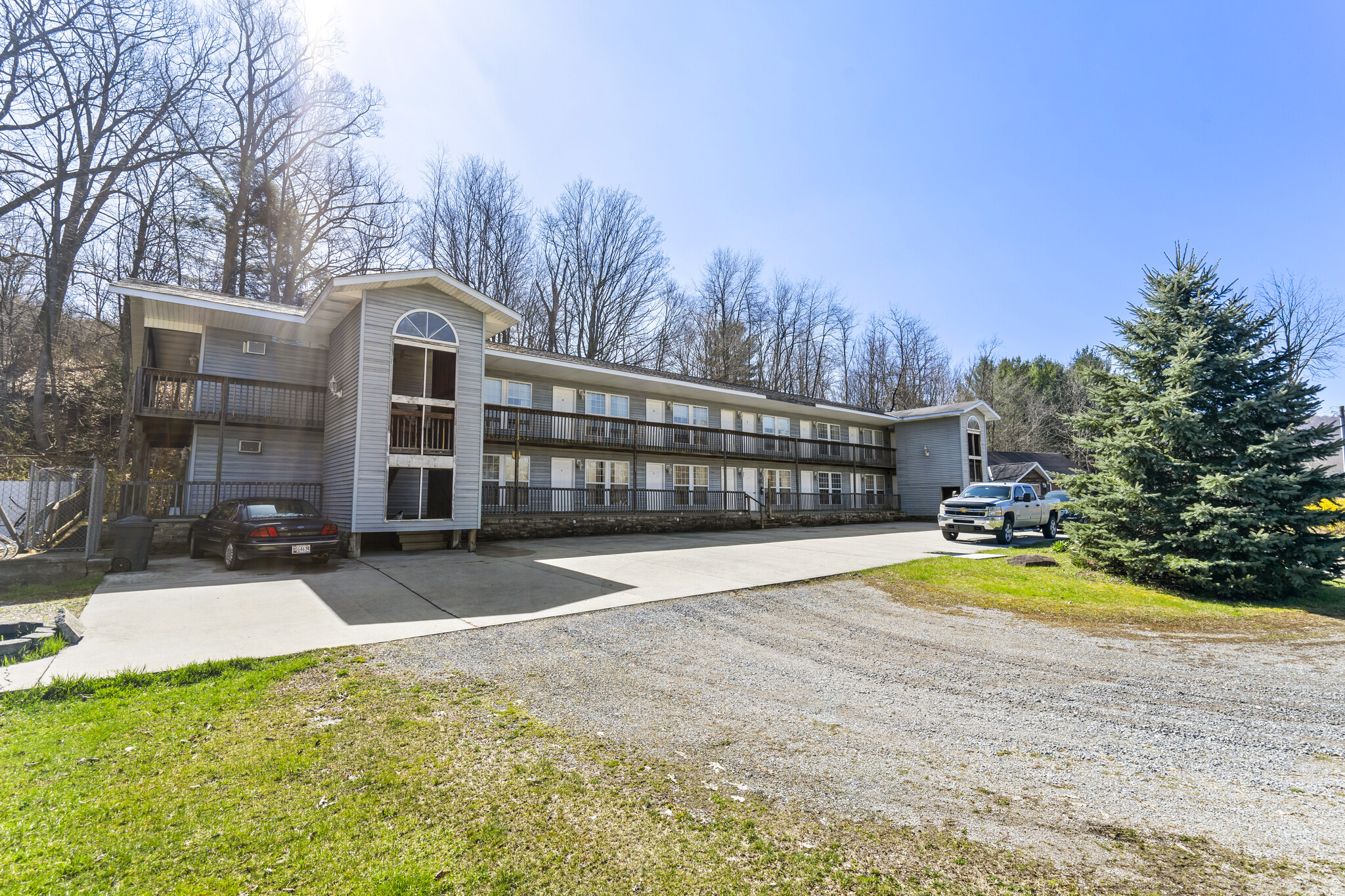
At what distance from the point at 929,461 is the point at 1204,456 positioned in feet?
67.1

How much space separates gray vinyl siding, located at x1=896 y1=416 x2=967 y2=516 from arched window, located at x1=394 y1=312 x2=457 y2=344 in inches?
1001

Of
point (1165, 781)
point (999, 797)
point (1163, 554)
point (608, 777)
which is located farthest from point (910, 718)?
point (1163, 554)

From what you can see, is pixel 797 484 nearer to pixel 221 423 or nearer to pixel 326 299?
pixel 326 299

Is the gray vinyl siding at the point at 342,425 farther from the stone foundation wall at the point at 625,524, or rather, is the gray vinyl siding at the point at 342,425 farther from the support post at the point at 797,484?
the support post at the point at 797,484

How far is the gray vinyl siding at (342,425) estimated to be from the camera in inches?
546

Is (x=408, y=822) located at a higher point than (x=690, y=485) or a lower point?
lower

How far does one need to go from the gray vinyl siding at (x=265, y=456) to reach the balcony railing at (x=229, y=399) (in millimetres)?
506

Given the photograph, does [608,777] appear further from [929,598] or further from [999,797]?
[929,598]

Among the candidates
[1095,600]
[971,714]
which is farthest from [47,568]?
[1095,600]

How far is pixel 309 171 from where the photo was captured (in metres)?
25.4

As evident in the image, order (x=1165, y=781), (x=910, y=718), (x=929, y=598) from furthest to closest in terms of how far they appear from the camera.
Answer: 1. (x=929, y=598)
2. (x=910, y=718)
3. (x=1165, y=781)

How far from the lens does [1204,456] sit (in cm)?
1105

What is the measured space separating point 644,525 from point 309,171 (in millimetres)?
21798

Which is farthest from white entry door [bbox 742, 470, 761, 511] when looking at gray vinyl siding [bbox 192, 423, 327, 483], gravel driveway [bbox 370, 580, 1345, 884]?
gravel driveway [bbox 370, 580, 1345, 884]
